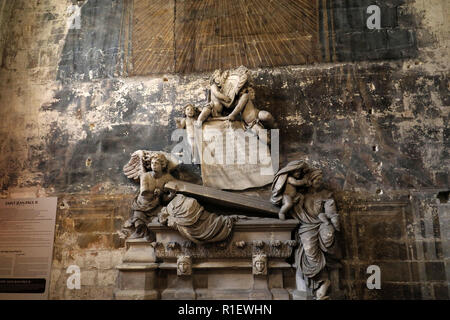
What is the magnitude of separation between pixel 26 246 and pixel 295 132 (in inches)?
155

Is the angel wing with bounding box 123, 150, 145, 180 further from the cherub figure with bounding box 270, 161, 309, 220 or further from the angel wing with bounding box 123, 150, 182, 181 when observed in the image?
the cherub figure with bounding box 270, 161, 309, 220

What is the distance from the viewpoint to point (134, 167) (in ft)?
18.2

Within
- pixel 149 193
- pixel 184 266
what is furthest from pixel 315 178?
pixel 149 193

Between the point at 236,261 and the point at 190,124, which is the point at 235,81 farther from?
the point at 236,261

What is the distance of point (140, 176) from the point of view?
17.4 ft

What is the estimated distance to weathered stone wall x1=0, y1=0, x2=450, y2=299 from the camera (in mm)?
5133

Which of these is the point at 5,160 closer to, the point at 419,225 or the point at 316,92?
the point at 316,92

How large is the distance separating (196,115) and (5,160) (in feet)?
9.57

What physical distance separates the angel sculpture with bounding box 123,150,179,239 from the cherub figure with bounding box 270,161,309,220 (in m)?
1.27

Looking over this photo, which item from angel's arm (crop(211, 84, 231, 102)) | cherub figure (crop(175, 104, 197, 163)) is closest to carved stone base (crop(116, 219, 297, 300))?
cherub figure (crop(175, 104, 197, 163))

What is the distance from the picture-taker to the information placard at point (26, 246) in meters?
5.43

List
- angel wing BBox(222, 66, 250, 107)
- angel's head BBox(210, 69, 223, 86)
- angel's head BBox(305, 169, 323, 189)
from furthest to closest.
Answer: angel's head BBox(210, 69, 223, 86)
angel wing BBox(222, 66, 250, 107)
angel's head BBox(305, 169, 323, 189)
